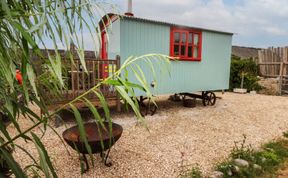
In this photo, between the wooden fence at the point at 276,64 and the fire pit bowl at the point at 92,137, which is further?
the wooden fence at the point at 276,64

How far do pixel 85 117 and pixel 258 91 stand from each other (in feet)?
29.9

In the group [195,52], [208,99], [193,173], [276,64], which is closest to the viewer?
[193,173]

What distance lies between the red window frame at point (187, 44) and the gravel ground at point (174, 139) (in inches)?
64.5

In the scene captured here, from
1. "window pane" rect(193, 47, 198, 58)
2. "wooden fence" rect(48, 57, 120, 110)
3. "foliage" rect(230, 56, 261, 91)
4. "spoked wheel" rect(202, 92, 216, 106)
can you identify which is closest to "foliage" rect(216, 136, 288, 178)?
"wooden fence" rect(48, 57, 120, 110)

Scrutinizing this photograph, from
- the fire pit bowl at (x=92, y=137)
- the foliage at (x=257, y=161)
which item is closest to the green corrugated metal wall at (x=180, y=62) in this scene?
the fire pit bowl at (x=92, y=137)

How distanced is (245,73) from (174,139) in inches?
329

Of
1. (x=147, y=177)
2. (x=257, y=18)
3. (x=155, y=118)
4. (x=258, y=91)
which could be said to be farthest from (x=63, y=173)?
(x=257, y=18)

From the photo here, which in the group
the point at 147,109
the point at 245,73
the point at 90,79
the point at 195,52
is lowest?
the point at 147,109

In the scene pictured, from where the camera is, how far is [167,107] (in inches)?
267

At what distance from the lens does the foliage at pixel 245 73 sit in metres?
10.7

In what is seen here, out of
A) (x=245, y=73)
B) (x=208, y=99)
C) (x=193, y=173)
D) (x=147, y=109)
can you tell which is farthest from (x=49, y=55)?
(x=245, y=73)

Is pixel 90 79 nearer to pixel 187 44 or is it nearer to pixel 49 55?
pixel 187 44

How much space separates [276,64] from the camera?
10469 millimetres

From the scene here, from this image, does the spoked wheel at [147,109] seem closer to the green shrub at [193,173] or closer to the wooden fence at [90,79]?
the wooden fence at [90,79]
